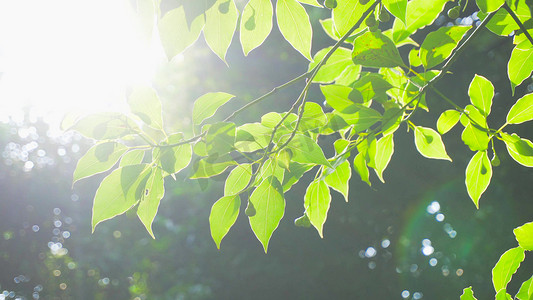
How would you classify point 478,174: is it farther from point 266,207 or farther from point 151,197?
point 151,197

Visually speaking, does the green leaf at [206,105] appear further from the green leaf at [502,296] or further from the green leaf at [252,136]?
the green leaf at [502,296]

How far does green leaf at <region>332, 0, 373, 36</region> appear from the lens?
476 mm

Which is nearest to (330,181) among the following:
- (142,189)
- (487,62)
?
(142,189)

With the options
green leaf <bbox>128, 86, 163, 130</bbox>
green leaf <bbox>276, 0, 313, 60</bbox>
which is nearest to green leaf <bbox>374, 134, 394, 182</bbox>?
green leaf <bbox>276, 0, 313, 60</bbox>

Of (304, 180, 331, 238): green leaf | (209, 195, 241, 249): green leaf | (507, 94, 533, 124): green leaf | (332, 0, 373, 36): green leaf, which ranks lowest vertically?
(304, 180, 331, 238): green leaf

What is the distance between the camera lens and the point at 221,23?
0.41 metres

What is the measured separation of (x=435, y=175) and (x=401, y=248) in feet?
3.78

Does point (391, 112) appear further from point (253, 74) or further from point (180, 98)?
point (180, 98)

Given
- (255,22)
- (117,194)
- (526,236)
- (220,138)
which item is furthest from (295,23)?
(526,236)

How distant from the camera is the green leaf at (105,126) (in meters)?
0.46

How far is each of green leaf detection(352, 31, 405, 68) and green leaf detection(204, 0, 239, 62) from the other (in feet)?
0.56

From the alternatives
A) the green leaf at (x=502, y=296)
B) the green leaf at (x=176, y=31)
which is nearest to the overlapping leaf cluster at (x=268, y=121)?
the green leaf at (x=176, y=31)

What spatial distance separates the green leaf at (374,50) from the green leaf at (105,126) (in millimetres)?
278

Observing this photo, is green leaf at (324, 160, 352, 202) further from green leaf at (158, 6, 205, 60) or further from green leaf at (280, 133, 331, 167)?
green leaf at (158, 6, 205, 60)
